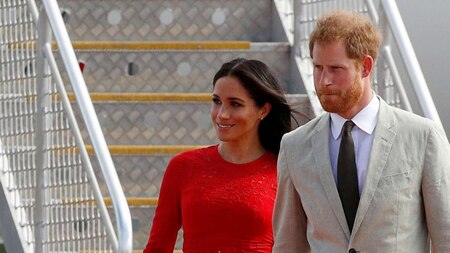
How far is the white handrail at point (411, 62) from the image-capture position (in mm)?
5930

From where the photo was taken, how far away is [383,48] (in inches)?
252

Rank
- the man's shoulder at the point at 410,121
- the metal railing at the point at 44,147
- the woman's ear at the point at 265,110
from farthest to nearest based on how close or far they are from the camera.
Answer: the metal railing at the point at 44,147 < the woman's ear at the point at 265,110 < the man's shoulder at the point at 410,121

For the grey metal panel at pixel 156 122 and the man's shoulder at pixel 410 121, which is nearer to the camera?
the man's shoulder at pixel 410 121

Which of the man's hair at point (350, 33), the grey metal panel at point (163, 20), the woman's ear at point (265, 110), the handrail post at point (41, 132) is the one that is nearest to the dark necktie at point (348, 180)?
the man's hair at point (350, 33)

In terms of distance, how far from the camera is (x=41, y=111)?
606 centimetres

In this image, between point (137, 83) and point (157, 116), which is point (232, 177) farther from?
point (137, 83)

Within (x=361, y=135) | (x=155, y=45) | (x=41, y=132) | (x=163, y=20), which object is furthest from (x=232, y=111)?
(x=163, y=20)

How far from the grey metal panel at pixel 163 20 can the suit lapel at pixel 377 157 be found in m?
3.70

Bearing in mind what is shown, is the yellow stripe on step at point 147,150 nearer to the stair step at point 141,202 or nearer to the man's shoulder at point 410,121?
the stair step at point 141,202

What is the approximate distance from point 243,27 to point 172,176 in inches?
109

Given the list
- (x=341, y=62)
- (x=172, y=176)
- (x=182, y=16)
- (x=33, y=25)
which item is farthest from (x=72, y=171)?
(x=341, y=62)

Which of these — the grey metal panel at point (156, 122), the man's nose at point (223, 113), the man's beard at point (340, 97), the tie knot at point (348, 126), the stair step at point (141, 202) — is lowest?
the stair step at point (141, 202)

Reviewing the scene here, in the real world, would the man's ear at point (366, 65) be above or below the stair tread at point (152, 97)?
above

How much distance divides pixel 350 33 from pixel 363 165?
0.36 meters
